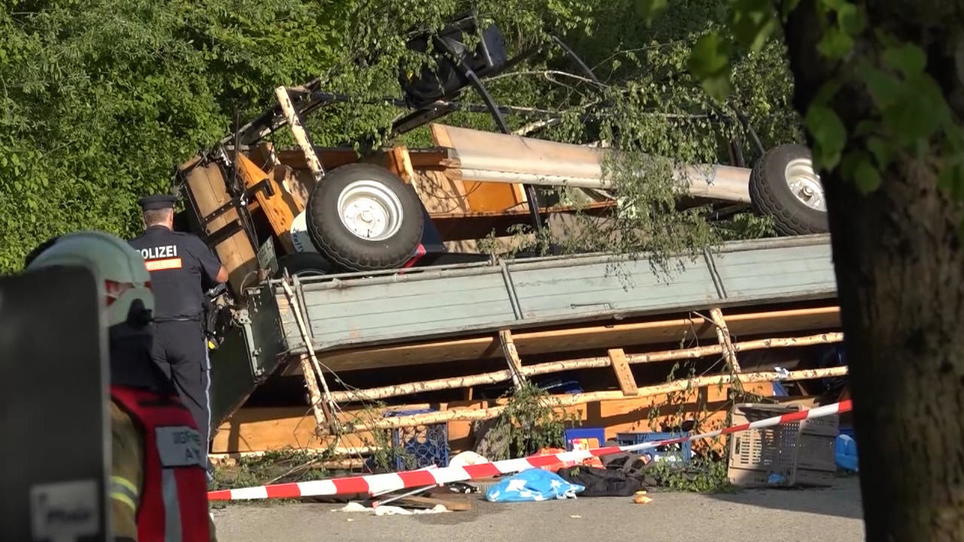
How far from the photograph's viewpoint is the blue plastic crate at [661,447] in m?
9.95

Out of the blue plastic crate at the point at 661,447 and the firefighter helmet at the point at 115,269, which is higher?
the blue plastic crate at the point at 661,447

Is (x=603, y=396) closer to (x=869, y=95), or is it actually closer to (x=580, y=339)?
(x=580, y=339)

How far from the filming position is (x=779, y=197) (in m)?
11.4

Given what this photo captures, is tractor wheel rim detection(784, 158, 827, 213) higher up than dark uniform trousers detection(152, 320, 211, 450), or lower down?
higher up

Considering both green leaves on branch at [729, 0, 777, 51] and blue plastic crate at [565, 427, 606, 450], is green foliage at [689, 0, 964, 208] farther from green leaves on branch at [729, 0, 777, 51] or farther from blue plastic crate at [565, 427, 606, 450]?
Result: blue plastic crate at [565, 427, 606, 450]

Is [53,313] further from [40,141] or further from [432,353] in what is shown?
[40,141]

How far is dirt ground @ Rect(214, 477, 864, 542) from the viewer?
7805mm

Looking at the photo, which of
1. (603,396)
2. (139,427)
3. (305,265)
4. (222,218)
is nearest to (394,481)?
(603,396)

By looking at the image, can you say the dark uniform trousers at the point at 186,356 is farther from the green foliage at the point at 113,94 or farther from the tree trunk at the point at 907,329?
the tree trunk at the point at 907,329

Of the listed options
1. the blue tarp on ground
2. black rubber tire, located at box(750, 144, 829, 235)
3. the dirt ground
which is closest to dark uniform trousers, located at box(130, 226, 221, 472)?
the dirt ground

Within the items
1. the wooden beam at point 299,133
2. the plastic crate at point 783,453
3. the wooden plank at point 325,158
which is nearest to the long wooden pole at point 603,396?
the plastic crate at point 783,453

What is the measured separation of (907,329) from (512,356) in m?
7.57

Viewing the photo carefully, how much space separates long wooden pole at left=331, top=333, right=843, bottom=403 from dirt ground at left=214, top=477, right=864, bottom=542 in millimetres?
1067

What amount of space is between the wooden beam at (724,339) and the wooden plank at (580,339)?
0.15 m
